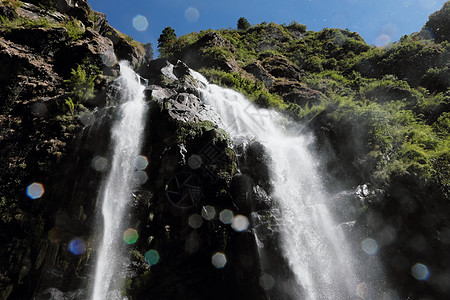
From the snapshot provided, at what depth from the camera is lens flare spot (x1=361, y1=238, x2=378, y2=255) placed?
7980 mm

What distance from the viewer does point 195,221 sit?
8039 mm

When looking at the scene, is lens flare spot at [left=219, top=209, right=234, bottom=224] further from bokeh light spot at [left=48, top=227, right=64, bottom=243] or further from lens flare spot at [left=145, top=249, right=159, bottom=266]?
bokeh light spot at [left=48, top=227, right=64, bottom=243]

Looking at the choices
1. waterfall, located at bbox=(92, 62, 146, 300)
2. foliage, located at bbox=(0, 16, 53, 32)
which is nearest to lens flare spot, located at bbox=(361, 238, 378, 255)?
waterfall, located at bbox=(92, 62, 146, 300)

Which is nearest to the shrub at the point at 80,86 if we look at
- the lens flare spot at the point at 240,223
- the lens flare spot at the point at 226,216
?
the lens flare spot at the point at 226,216

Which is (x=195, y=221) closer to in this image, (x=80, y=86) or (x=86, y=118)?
(x=86, y=118)

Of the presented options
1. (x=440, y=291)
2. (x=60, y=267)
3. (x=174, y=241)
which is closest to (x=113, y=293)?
(x=60, y=267)

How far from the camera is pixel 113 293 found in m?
7.26

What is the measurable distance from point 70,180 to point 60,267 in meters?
2.86

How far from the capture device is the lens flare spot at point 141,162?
30.1 ft

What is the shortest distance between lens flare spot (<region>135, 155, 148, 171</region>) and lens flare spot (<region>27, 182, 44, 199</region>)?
3273 mm

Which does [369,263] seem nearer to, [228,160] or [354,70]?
[228,160]

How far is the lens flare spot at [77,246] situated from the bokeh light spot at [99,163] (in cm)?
248

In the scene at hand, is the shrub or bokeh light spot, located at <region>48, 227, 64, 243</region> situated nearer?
bokeh light spot, located at <region>48, 227, 64, 243</region>

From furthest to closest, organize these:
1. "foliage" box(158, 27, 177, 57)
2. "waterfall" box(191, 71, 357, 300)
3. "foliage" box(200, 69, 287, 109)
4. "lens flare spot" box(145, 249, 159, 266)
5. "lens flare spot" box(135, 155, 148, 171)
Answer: "foliage" box(158, 27, 177, 57) < "foliage" box(200, 69, 287, 109) < "lens flare spot" box(135, 155, 148, 171) < "lens flare spot" box(145, 249, 159, 266) < "waterfall" box(191, 71, 357, 300)
